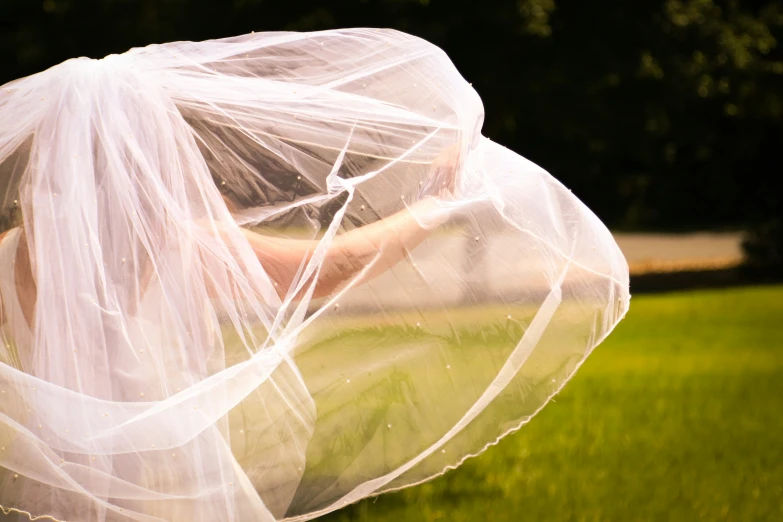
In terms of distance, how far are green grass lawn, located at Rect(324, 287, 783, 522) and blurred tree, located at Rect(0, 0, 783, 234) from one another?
527cm

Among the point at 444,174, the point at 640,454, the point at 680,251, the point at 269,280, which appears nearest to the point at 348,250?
the point at 269,280

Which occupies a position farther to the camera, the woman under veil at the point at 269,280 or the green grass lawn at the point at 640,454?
the green grass lawn at the point at 640,454

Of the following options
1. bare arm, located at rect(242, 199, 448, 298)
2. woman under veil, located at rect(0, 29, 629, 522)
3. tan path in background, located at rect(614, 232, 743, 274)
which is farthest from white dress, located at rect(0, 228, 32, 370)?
tan path in background, located at rect(614, 232, 743, 274)

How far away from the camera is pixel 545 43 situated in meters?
14.2

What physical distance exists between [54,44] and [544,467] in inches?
522

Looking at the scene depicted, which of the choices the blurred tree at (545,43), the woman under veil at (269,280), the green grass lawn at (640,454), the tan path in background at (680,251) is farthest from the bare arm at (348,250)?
the tan path in background at (680,251)

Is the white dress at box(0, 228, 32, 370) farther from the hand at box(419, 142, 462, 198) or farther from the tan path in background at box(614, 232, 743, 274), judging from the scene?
the tan path in background at box(614, 232, 743, 274)

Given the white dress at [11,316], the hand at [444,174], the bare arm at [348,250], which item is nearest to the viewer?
the white dress at [11,316]

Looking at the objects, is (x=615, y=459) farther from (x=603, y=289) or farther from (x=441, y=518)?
(x=603, y=289)

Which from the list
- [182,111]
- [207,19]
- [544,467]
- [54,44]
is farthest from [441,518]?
[54,44]

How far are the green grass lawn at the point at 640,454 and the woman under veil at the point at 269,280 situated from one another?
6.42ft

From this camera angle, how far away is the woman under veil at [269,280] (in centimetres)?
278

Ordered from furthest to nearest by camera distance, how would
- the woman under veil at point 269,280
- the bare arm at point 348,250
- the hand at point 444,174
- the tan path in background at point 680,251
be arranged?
1. the tan path in background at point 680,251
2. the hand at point 444,174
3. the bare arm at point 348,250
4. the woman under veil at point 269,280

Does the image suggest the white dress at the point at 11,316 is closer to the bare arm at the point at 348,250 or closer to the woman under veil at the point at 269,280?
the woman under veil at the point at 269,280
